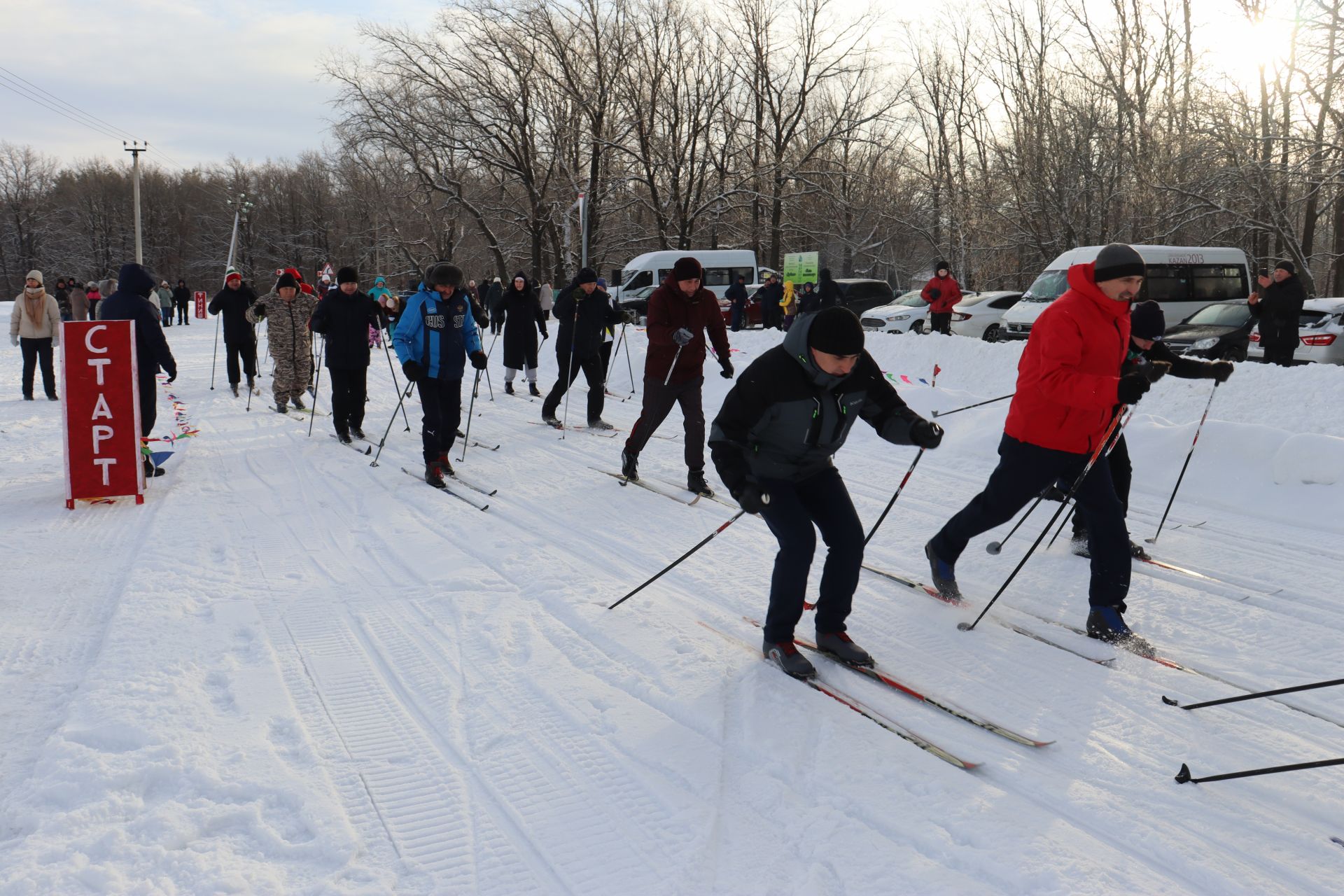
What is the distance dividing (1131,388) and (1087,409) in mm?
234

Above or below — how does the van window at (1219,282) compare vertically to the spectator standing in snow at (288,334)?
above

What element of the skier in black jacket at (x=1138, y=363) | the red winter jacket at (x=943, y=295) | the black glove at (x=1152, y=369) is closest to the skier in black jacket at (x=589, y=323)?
the skier in black jacket at (x=1138, y=363)

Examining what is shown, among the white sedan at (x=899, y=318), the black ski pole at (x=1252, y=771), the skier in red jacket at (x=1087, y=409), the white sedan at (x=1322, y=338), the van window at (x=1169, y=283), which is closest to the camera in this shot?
the black ski pole at (x=1252, y=771)

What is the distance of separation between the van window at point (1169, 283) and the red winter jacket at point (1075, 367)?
13.6 metres

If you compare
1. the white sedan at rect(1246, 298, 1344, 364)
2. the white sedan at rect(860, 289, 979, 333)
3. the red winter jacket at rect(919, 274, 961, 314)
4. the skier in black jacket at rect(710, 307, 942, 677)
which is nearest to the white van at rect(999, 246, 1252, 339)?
the red winter jacket at rect(919, 274, 961, 314)

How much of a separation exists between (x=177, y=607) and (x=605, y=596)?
82.8 inches

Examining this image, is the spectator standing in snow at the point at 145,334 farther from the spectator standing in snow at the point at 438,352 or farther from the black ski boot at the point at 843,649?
the black ski boot at the point at 843,649

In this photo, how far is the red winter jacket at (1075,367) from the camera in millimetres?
4082

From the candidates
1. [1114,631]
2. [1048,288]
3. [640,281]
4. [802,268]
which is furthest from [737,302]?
[1114,631]

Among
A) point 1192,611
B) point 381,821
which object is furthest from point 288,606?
point 1192,611

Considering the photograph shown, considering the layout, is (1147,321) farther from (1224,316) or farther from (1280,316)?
(1224,316)

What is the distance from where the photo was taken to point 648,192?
A: 37438mm

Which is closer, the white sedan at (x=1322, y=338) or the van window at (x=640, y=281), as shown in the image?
the white sedan at (x=1322, y=338)

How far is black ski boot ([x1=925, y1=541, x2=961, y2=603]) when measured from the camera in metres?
4.80
